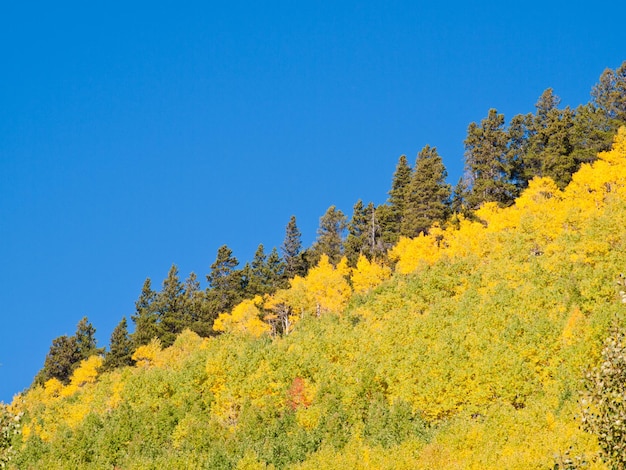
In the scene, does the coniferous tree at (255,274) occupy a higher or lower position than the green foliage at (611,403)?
higher

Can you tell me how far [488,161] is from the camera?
118 metres

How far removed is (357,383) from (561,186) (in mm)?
57069

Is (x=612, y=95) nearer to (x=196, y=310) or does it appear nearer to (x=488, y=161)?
(x=488, y=161)

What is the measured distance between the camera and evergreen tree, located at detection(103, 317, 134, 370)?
12388 centimetres

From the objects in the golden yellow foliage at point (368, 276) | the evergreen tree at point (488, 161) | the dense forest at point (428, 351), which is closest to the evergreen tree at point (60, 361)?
the dense forest at point (428, 351)

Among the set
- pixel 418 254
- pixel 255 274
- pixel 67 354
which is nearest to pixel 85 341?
pixel 67 354

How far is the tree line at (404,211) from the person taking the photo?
11050 centimetres

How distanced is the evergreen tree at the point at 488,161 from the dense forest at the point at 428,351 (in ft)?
1.15

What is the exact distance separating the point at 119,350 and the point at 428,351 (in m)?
80.8

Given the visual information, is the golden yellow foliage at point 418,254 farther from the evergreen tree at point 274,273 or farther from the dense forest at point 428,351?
the evergreen tree at point 274,273

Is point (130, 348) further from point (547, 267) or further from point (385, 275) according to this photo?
point (547, 267)

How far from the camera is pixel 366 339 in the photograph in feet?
229

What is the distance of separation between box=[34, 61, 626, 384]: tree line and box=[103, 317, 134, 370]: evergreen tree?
18 cm

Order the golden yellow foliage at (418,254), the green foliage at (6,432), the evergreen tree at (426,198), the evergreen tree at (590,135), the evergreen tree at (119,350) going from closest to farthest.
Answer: the green foliage at (6,432) → the golden yellow foliage at (418,254) → the evergreen tree at (590,135) → the evergreen tree at (426,198) → the evergreen tree at (119,350)
